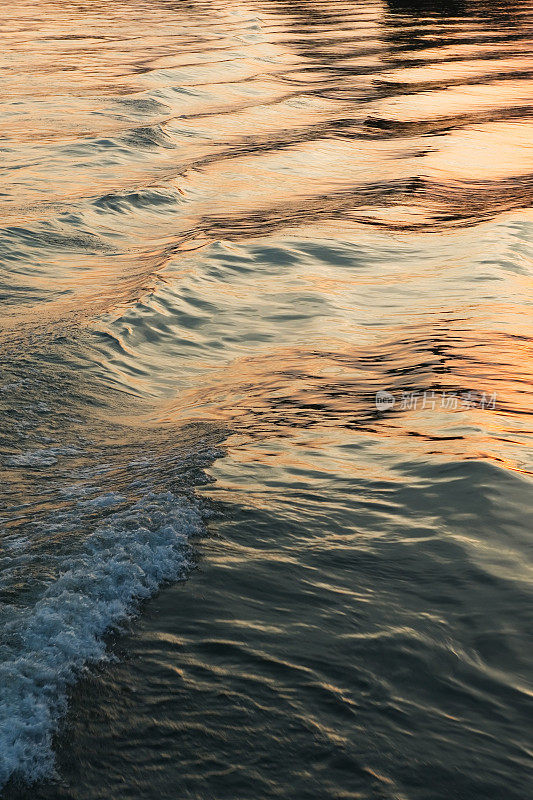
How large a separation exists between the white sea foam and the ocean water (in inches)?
0.5

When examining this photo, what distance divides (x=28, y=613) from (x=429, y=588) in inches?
73.5

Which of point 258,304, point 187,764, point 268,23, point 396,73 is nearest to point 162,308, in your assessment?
point 258,304

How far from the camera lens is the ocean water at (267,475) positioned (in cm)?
334

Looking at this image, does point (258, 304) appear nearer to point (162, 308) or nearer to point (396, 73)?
point (162, 308)

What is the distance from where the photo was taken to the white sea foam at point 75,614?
10.7ft

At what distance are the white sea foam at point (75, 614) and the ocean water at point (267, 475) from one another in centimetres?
1

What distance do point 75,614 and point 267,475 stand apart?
173 cm

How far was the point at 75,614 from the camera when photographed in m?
3.88

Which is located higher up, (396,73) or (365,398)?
(396,73)

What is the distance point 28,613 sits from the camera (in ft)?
12.8

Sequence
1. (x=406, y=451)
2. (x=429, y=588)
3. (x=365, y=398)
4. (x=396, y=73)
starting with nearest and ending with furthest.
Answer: (x=429, y=588)
(x=406, y=451)
(x=365, y=398)
(x=396, y=73)

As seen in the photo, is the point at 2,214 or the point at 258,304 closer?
the point at 258,304

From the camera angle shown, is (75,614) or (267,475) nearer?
(75,614)

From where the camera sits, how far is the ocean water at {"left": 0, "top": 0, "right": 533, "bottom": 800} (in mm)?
3340
